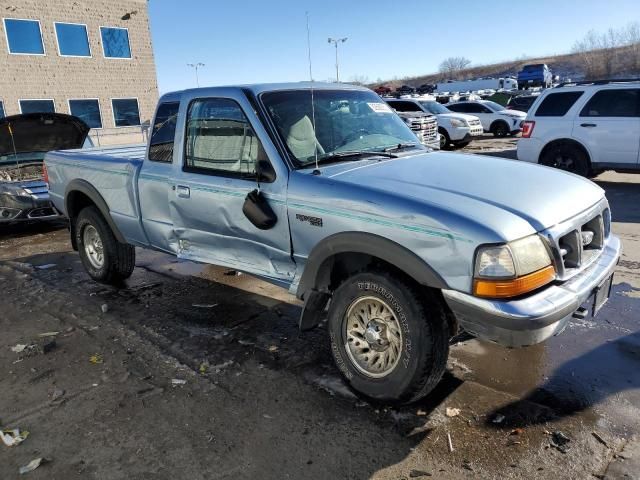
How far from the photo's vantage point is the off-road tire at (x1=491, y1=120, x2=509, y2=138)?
21.3 metres

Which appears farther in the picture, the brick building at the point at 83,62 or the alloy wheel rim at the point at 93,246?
the brick building at the point at 83,62

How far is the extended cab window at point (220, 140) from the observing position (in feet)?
12.1

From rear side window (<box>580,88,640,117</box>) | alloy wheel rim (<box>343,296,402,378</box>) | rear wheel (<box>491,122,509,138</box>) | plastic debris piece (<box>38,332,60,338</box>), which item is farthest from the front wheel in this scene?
rear wheel (<box>491,122,509,138</box>)

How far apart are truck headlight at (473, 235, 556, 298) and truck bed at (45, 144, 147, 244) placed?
3.32 meters

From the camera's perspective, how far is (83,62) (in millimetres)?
25562

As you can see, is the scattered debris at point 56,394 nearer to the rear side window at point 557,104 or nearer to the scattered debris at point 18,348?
the scattered debris at point 18,348

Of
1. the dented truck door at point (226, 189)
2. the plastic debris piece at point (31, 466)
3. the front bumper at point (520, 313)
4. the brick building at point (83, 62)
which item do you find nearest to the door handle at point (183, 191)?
the dented truck door at point (226, 189)

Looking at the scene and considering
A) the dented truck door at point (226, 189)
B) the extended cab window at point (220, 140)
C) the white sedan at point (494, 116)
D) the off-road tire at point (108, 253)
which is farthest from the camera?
the white sedan at point (494, 116)

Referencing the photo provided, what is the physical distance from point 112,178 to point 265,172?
2252 millimetres

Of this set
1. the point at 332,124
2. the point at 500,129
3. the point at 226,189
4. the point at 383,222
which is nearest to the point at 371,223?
the point at 383,222

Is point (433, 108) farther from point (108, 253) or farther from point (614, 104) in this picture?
point (108, 253)

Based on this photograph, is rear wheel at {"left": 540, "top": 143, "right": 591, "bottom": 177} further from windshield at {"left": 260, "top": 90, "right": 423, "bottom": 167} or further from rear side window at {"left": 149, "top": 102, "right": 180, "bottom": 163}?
rear side window at {"left": 149, "top": 102, "right": 180, "bottom": 163}

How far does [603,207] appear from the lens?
11.2 ft

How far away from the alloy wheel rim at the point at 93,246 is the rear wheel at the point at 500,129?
62.7 feet
